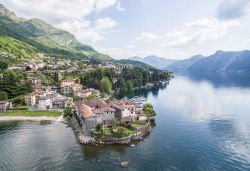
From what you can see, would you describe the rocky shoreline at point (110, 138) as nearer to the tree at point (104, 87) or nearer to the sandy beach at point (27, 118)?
the sandy beach at point (27, 118)

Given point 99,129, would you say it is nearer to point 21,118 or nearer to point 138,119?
point 138,119

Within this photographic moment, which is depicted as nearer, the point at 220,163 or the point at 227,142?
the point at 220,163

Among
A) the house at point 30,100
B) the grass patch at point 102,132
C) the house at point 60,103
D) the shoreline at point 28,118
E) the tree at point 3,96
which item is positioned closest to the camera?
the grass patch at point 102,132

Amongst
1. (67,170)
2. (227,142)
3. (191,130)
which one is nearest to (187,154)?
(227,142)

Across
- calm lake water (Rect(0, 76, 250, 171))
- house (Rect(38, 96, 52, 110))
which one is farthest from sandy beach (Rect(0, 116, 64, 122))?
house (Rect(38, 96, 52, 110))

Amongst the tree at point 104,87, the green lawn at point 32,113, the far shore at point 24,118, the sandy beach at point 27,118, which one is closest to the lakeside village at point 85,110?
the green lawn at point 32,113

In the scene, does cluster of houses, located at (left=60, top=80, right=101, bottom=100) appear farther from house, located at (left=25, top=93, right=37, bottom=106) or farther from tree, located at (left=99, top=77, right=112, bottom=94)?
house, located at (left=25, top=93, right=37, bottom=106)

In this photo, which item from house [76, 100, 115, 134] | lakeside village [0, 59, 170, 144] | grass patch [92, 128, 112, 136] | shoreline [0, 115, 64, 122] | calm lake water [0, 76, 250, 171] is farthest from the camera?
shoreline [0, 115, 64, 122]

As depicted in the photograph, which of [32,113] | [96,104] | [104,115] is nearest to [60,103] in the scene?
[32,113]

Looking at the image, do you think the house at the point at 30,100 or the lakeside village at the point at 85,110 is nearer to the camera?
the lakeside village at the point at 85,110

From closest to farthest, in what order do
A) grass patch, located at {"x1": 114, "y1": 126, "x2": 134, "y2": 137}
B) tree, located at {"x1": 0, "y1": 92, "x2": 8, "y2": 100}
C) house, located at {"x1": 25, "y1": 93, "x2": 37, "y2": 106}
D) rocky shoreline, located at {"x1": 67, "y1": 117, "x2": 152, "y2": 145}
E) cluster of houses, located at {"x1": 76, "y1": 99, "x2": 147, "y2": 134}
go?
rocky shoreline, located at {"x1": 67, "y1": 117, "x2": 152, "y2": 145}, grass patch, located at {"x1": 114, "y1": 126, "x2": 134, "y2": 137}, cluster of houses, located at {"x1": 76, "y1": 99, "x2": 147, "y2": 134}, house, located at {"x1": 25, "y1": 93, "x2": 37, "y2": 106}, tree, located at {"x1": 0, "y1": 92, "x2": 8, "y2": 100}

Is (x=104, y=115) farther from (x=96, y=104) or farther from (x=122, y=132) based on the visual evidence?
(x=96, y=104)
